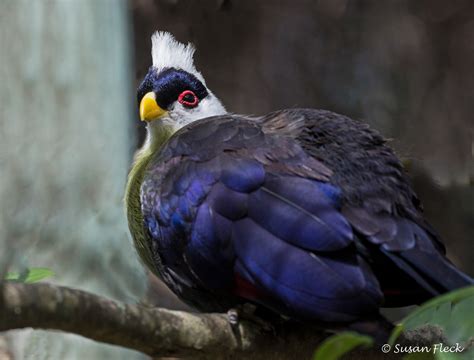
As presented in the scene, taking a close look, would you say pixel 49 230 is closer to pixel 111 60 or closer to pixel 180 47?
pixel 111 60

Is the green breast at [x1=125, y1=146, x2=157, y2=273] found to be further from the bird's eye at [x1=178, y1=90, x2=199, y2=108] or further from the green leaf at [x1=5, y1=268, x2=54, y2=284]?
the green leaf at [x1=5, y1=268, x2=54, y2=284]

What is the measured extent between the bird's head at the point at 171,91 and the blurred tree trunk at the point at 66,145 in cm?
18

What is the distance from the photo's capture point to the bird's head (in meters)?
3.25

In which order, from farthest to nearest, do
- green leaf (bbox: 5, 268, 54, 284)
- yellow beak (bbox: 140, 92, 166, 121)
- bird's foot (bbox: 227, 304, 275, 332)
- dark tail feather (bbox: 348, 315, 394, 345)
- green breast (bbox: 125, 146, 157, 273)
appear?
yellow beak (bbox: 140, 92, 166, 121)
green breast (bbox: 125, 146, 157, 273)
bird's foot (bbox: 227, 304, 275, 332)
dark tail feather (bbox: 348, 315, 394, 345)
green leaf (bbox: 5, 268, 54, 284)

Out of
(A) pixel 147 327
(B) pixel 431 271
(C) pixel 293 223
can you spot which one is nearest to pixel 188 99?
(C) pixel 293 223

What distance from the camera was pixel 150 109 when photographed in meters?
3.21

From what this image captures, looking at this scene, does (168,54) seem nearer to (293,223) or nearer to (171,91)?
(171,91)

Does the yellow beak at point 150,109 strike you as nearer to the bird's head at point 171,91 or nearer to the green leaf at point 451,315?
the bird's head at point 171,91

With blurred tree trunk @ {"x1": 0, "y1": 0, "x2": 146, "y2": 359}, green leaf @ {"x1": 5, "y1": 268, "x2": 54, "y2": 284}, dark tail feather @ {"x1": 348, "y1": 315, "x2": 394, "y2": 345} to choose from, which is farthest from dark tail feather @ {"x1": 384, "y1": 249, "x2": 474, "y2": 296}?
blurred tree trunk @ {"x1": 0, "y1": 0, "x2": 146, "y2": 359}

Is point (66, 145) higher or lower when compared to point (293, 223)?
higher

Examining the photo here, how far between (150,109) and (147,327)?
151 centimetres

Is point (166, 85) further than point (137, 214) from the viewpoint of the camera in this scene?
Yes

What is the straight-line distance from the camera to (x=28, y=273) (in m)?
1.97

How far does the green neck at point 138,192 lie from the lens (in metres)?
3.02
